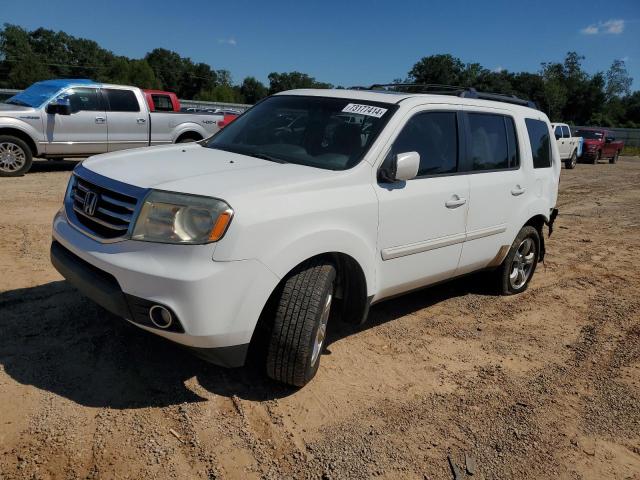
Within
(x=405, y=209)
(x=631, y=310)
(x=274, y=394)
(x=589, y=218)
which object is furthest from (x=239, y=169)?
(x=589, y=218)

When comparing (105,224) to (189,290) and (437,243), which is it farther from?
(437,243)

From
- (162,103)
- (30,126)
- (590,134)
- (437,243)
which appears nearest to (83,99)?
(30,126)

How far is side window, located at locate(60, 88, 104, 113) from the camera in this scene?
10609 millimetres

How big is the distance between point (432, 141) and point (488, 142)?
838mm

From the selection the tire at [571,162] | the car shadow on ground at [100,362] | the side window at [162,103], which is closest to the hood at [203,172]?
the car shadow on ground at [100,362]

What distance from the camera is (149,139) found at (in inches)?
460

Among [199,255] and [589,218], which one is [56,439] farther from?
[589,218]

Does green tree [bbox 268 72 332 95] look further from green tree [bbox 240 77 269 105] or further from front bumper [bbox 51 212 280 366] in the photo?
front bumper [bbox 51 212 280 366]

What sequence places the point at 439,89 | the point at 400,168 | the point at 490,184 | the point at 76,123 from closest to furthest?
the point at 400,168
the point at 490,184
the point at 439,89
the point at 76,123

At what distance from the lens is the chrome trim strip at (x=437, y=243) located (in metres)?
3.53

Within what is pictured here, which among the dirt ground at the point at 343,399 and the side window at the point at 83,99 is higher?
the side window at the point at 83,99

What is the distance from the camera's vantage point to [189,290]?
254 cm

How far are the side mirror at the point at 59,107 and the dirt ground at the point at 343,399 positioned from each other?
6.40 meters

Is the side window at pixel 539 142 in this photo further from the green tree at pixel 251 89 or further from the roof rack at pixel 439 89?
the green tree at pixel 251 89
